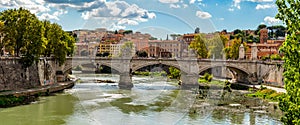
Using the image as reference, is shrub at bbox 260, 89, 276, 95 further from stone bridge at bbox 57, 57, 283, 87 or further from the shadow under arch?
the shadow under arch

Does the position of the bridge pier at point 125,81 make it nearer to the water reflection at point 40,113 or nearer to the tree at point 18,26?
the tree at point 18,26

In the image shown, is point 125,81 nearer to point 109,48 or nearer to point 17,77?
point 17,77

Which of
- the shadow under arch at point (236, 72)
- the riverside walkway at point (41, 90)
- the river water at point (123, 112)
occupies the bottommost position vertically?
the river water at point (123, 112)

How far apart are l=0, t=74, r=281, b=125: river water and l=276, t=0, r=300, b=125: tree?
27.6 feet

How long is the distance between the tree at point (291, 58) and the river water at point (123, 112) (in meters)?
8.41

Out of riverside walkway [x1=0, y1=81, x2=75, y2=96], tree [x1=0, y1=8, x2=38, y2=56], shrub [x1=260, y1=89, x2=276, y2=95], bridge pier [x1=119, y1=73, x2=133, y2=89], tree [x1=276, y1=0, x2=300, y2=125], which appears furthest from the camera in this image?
bridge pier [x1=119, y1=73, x2=133, y2=89]

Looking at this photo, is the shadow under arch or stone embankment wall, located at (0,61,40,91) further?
the shadow under arch

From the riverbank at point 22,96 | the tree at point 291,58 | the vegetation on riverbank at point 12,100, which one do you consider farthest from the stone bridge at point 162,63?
the tree at point 291,58

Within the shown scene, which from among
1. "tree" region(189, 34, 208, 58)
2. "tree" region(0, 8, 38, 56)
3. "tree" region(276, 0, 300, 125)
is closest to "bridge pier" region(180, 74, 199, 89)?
"tree" region(189, 34, 208, 58)

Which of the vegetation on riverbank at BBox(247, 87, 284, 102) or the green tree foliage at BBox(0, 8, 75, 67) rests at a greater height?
the green tree foliage at BBox(0, 8, 75, 67)

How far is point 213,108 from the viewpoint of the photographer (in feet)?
59.6

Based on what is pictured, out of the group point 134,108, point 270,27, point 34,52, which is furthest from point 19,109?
point 270,27

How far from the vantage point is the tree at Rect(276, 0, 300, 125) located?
5.88 metres

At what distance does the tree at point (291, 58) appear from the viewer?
5.88 meters
